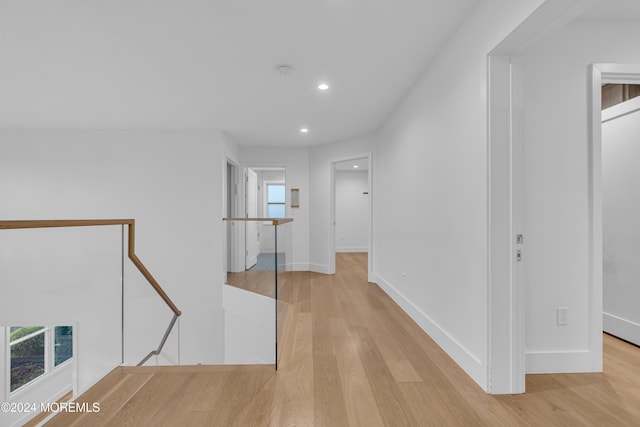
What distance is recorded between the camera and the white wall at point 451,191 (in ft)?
6.29

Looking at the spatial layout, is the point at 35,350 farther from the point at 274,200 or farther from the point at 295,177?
the point at 274,200

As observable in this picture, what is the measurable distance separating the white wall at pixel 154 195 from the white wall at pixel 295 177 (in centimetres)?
133

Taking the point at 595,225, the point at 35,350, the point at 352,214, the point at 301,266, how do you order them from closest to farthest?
the point at 35,350
the point at 595,225
the point at 301,266
the point at 352,214

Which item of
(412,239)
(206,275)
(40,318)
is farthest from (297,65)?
(206,275)

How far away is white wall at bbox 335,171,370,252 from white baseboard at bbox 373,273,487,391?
5282 mm

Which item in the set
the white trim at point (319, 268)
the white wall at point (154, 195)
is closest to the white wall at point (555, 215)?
the white trim at point (319, 268)

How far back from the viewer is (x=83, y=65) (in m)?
2.67

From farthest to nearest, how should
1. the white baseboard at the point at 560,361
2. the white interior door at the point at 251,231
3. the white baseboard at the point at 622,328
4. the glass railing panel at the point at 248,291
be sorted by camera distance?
the white interior door at the point at 251,231 < the glass railing panel at the point at 248,291 < the white baseboard at the point at 622,328 < the white baseboard at the point at 560,361

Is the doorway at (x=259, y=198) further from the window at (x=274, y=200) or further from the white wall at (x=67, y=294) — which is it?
the white wall at (x=67, y=294)

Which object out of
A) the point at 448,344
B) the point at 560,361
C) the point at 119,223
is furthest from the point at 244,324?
the point at 560,361

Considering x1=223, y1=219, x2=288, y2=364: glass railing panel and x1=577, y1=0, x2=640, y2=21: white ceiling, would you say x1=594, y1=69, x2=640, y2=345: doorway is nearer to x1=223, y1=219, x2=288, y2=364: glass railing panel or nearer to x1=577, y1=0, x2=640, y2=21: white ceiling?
x1=577, y1=0, x2=640, y2=21: white ceiling

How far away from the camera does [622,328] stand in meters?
2.62

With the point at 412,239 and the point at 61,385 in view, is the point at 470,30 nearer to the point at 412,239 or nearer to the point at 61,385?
the point at 412,239

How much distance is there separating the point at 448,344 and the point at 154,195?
4.53 metres
